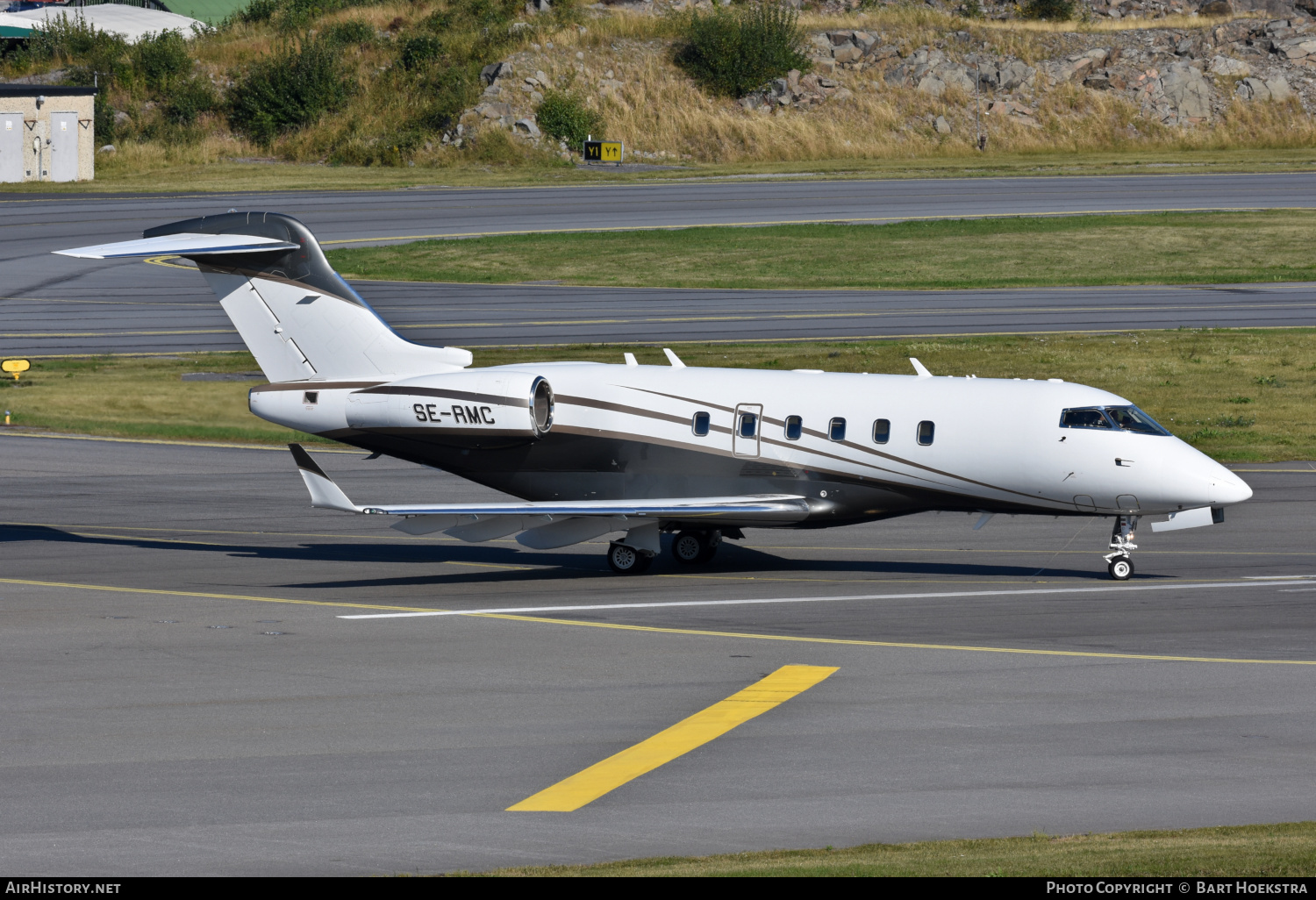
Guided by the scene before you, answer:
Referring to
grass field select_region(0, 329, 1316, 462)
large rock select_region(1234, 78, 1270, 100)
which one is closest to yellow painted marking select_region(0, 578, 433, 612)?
grass field select_region(0, 329, 1316, 462)

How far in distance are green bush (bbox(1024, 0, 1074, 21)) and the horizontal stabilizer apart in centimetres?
8952

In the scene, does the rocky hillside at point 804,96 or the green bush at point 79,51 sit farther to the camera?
the green bush at point 79,51

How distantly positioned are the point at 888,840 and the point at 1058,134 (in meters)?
85.8

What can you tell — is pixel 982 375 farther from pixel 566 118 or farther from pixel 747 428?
pixel 566 118

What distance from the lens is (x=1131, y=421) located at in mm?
24609

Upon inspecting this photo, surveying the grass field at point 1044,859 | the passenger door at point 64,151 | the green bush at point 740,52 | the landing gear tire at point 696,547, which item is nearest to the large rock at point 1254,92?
the green bush at point 740,52

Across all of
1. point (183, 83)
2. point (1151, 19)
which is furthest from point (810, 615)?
point (1151, 19)

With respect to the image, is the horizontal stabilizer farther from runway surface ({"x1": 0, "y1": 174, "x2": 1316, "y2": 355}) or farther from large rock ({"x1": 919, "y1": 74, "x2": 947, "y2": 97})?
large rock ({"x1": 919, "y1": 74, "x2": 947, "y2": 97})

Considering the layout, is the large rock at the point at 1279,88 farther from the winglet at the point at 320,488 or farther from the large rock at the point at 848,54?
the winglet at the point at 320,488

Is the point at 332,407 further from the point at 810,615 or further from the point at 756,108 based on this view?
the point at 756,108

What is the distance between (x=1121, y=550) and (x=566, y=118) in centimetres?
6845

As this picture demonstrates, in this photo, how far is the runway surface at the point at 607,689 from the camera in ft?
44.0

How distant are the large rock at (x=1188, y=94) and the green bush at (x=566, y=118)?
3424 cm

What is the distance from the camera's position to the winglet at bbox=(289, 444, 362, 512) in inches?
961
